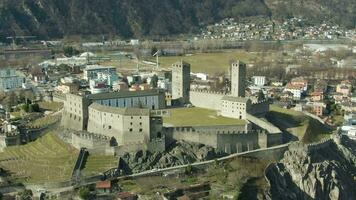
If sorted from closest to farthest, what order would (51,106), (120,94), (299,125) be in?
(120,94), (299,125), (51,106)

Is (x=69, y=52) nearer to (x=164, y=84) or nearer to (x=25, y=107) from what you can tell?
(x=164, y=84)

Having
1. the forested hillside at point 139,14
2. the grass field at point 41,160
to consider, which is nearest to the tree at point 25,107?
the grass field at point 41,160

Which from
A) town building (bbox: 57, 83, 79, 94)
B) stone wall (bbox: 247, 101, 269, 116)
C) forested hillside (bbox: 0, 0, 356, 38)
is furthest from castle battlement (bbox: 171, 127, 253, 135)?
forested hillside (bbox: 0, 0, 356, 38)

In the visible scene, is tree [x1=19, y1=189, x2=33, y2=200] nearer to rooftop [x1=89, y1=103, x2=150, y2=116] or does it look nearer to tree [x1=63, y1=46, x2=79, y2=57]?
rooftop [x1=89, y1=103, x2=150, y2=116]

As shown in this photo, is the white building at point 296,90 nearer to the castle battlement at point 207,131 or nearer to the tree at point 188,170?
the castle battlement at point 207,131

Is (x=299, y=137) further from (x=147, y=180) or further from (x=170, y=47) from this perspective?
(x=170, y=47)

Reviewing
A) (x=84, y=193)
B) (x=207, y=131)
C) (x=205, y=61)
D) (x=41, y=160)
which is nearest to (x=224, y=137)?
(x=207, y=131)

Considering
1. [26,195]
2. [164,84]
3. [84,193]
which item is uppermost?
[164,84]

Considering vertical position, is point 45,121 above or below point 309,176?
above
